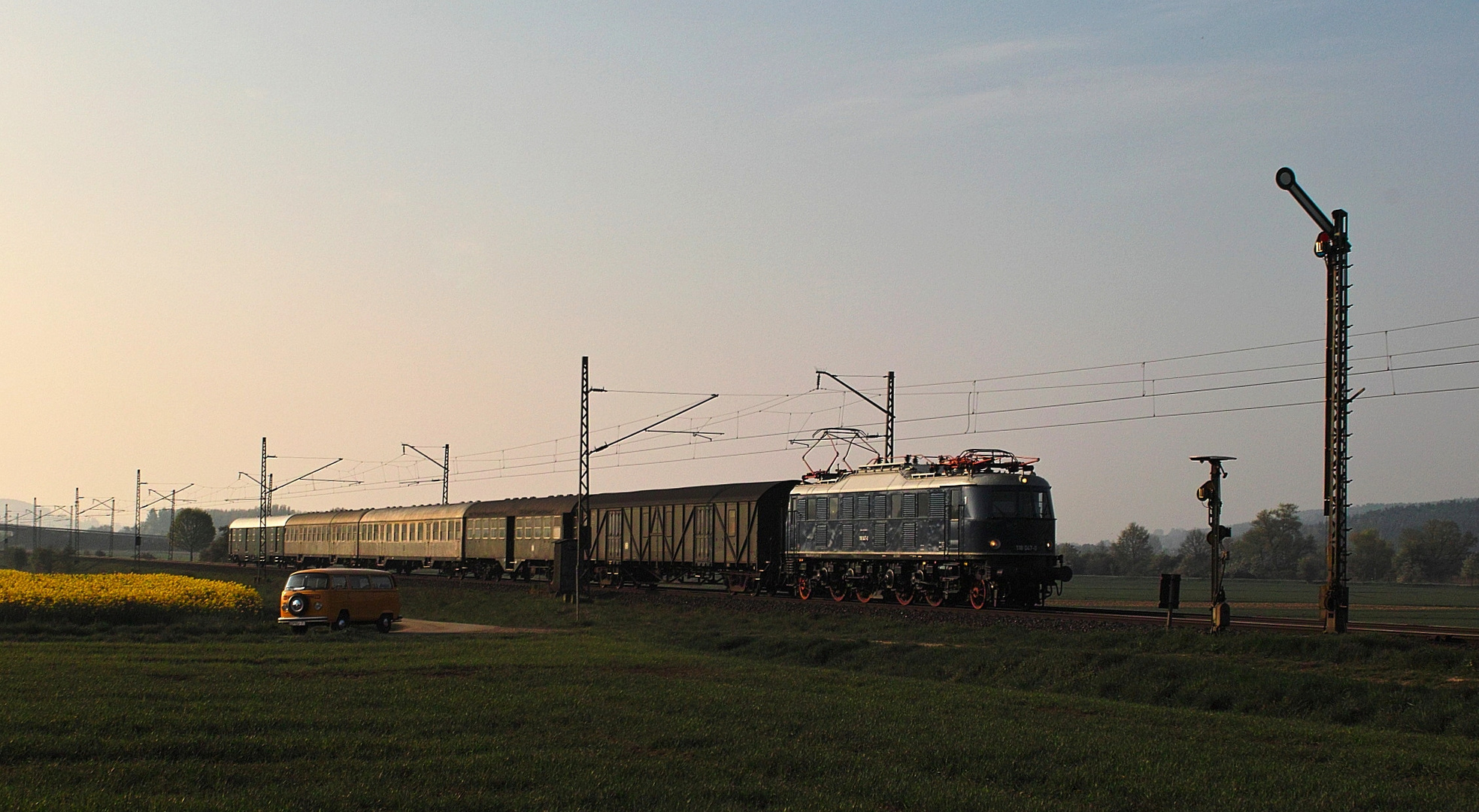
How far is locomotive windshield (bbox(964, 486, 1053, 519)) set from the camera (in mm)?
36062

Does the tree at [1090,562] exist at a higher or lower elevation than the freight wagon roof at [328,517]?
lower

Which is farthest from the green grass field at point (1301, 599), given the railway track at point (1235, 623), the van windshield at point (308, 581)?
the van windshield at point (308, 581)

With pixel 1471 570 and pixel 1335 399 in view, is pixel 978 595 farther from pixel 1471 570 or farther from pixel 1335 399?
pixel 1471 570

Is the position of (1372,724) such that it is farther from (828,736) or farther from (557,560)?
(557,560)

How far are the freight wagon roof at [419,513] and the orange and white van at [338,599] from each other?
3721 cm

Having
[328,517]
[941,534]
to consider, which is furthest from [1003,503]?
[328,517]

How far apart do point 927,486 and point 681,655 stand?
575 inches

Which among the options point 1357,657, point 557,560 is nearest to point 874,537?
point 557,560

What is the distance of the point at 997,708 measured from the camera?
58.4 feet

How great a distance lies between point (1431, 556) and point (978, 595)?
10927cm

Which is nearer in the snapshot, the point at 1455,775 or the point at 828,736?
the point at 1455,775

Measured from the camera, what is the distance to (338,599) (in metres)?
31.3

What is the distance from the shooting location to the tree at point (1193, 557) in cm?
13212

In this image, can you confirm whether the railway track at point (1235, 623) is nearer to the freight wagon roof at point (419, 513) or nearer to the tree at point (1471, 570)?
the freight wagon roof at point (419, 513)
